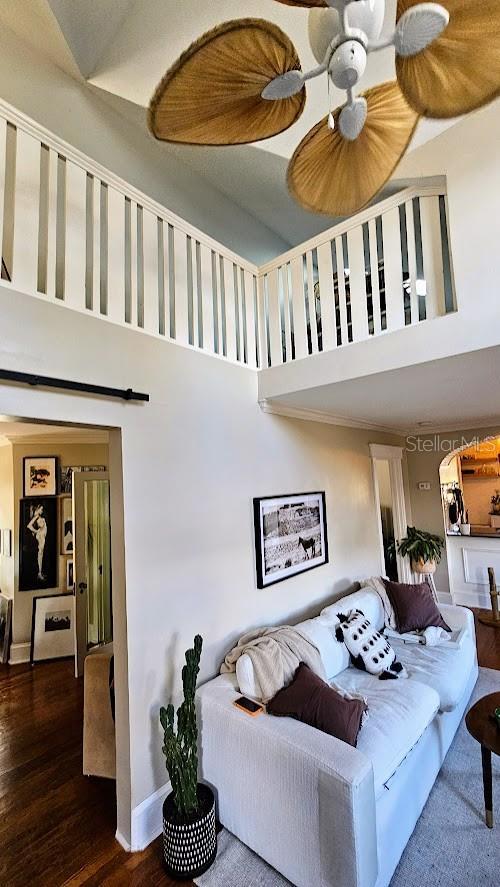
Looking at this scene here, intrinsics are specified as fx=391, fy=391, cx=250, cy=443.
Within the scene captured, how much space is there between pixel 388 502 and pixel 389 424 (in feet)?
4.55

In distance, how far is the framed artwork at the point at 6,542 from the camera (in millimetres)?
4459

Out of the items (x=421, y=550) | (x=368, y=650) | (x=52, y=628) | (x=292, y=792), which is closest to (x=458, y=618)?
(x=368, y=650)

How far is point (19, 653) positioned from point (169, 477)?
11.1ft

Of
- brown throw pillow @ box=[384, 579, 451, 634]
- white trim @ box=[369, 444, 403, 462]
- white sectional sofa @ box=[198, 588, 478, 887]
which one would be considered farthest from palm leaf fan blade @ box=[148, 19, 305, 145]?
white trim @ box=[369, 444, 403, 462]

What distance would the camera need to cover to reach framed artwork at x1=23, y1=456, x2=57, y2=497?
4453 millimetres

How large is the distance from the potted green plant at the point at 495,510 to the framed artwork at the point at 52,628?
691 cm

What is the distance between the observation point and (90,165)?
213cm

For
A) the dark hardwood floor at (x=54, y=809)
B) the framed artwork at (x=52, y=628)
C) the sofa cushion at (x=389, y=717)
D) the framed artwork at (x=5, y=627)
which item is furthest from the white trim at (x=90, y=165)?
the framed artwork at (x=5, y=627)

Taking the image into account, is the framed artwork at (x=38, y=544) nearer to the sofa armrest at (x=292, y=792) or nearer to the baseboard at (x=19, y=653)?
the baseboard at (x=19, y=653)

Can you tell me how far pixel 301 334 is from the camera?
2.94m

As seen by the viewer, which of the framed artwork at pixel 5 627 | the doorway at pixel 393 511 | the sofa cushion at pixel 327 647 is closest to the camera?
the sofa cushion at pixel 327 647

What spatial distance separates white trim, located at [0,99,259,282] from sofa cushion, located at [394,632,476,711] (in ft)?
11.2

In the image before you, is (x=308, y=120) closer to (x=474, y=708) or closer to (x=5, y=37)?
(x=5, y=37)

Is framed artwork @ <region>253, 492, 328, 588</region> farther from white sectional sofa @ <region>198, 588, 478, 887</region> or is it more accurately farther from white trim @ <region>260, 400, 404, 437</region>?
white sectional sofa @ <region>198, 588, 478, 887</region>
